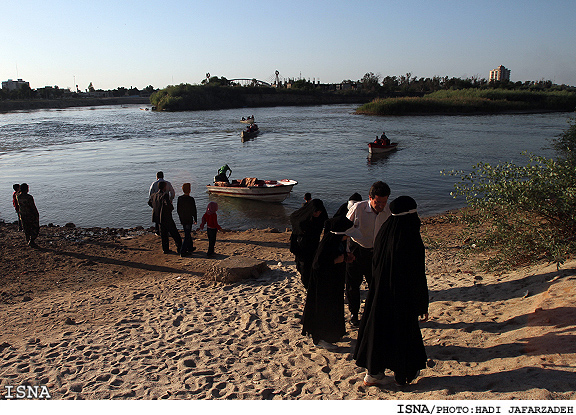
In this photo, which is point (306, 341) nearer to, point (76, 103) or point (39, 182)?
point (39, 182)

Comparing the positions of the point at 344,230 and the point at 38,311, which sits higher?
the point at 344,230

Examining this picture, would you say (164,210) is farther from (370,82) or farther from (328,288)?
(370,82)

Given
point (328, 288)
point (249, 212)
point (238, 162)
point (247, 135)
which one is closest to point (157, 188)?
point (249, 212)

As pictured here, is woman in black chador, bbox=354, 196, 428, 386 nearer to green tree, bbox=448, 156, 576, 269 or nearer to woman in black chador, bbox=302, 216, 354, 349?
woman in black chador, bbox=302, 216, 354, 349

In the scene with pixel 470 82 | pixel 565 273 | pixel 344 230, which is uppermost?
pixel 470 82

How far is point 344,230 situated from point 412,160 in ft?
89.1

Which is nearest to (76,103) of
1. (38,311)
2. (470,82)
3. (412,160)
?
(470,82)

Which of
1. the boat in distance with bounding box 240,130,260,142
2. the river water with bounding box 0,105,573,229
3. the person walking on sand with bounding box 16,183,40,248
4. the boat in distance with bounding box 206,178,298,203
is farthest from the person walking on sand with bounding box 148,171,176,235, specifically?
the boat in distance with bounding box 240,130,260,142

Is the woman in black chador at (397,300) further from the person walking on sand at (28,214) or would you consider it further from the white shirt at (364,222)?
the person walking on sand at (28,214)

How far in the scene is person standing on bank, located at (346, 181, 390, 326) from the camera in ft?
14.9

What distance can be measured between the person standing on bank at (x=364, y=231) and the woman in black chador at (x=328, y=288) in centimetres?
32

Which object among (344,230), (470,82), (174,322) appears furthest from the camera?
(470,82)

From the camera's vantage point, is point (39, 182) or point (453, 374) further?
point (39, 182)

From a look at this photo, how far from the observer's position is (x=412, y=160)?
30.2 meters
